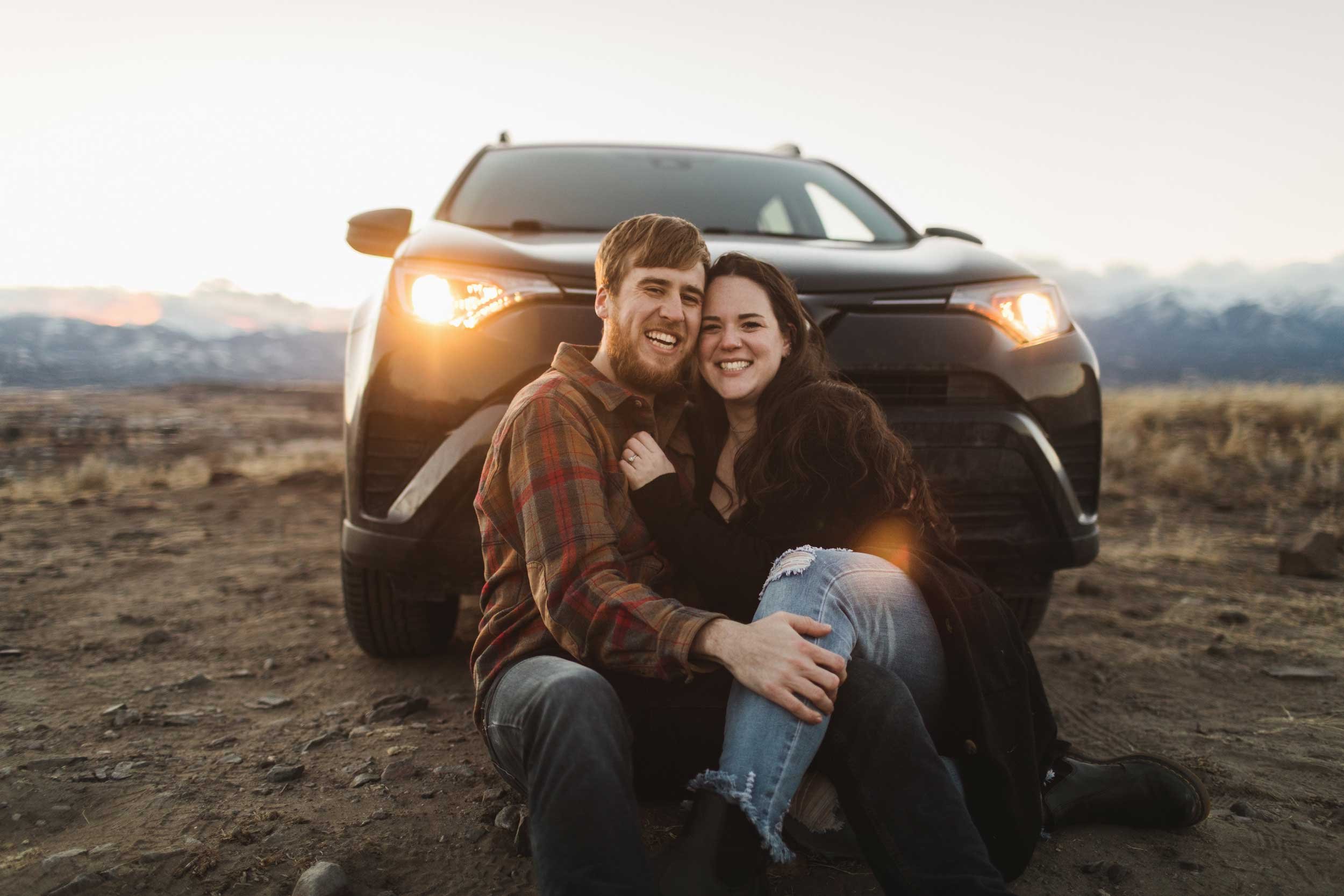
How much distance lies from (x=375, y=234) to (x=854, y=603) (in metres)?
2.03

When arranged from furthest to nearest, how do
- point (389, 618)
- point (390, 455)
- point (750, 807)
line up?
point (389, 618), point (390, 455), point (750, 807)

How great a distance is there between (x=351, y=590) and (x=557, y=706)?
4.68 feet

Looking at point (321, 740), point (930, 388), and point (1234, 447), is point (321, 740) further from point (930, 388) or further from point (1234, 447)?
point (1234, 447)

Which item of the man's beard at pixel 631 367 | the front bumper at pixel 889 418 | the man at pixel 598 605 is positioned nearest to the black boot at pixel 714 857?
the man at pixel 598 605

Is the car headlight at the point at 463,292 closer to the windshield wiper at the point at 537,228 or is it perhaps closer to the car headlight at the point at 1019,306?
the windshield wiper at the point at 537,228

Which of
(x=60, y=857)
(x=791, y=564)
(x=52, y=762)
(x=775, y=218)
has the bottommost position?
(x=52, y=762)

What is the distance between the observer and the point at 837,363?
2396 millimetres

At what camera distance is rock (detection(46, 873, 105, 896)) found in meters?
1.61

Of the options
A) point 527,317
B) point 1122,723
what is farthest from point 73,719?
point 1122,723

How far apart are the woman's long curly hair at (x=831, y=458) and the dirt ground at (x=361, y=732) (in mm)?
739

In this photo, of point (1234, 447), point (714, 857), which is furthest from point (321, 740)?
point (1234, 447)

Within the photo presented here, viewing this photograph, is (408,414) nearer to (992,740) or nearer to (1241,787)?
(992,740)

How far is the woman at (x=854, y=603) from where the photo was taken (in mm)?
1550

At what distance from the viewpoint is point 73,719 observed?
8.23 feet
